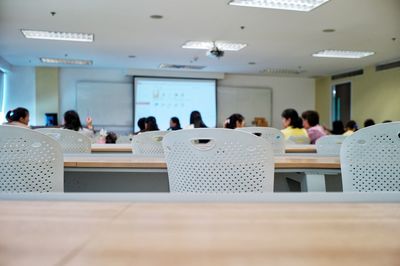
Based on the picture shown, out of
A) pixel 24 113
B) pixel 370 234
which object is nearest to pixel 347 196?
pixel 370 234

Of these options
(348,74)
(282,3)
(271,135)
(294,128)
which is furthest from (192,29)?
(348,74)

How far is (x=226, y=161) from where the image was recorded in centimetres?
126

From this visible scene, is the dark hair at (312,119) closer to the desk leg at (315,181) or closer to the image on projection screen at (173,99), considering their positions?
the desk leg at (315,181)

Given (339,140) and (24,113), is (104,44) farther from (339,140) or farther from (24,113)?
(339,140)

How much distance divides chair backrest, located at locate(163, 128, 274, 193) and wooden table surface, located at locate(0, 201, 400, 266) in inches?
18.2

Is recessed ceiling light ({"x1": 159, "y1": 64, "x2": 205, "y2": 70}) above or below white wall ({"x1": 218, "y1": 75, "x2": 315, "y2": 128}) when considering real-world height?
above

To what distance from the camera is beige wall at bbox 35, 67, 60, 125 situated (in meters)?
9.55

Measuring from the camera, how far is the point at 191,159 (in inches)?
50.7

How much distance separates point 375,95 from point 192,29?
18.9 feet

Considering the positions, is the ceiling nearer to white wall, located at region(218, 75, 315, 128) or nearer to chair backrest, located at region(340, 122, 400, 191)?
white wall, located at region(218, 75, 315, 128)

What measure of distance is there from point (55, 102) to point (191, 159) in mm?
9260

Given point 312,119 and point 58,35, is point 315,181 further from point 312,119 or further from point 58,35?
point 58,35

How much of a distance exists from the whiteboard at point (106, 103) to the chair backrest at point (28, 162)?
8.99 m

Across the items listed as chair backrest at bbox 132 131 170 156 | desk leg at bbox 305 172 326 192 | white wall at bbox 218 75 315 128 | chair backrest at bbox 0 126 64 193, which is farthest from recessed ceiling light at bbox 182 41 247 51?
chair backrest at bbox 0 126 64 193
